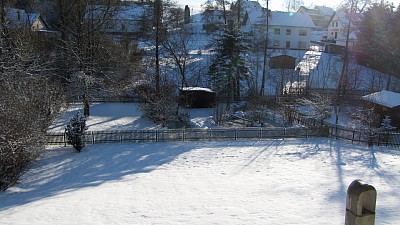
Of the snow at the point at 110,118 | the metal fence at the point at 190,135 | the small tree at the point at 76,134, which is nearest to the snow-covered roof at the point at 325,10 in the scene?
the snow at the point at 110,118

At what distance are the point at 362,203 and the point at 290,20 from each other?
60.3 m

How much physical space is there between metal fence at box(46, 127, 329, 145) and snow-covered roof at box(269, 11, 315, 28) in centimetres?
4167

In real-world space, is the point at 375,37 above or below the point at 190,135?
above

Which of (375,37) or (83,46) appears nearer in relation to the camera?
(83,46)

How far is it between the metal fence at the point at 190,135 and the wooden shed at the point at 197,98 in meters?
9.67

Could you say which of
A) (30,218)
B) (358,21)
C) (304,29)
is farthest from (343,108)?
(304,29)

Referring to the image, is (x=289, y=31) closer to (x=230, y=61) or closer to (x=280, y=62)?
(x=280, y=62)

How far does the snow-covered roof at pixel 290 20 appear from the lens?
5859 centimetres

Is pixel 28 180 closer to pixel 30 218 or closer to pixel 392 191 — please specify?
pixel 30 218

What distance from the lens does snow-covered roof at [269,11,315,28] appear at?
58.6 m

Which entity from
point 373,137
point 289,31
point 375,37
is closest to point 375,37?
point 375,37

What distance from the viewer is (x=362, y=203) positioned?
326 cm

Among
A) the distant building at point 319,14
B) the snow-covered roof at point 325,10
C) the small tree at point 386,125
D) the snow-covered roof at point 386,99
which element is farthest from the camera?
the snow-covered roof at point 325,10

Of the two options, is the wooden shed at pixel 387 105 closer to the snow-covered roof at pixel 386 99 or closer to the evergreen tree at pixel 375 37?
the snow-covered roof at pixel 386 99
